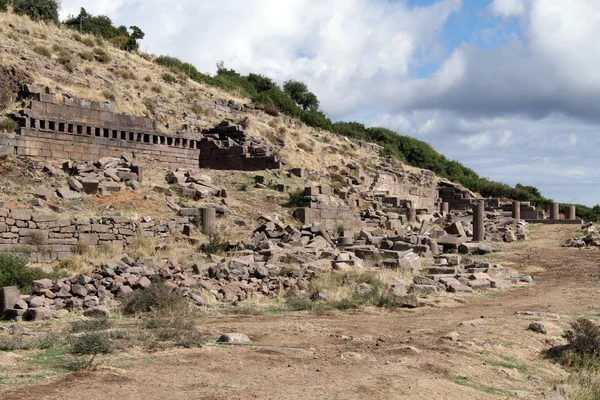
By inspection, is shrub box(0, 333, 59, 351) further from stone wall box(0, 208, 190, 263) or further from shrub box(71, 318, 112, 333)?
stone wall box(0, 208, 190, 263)

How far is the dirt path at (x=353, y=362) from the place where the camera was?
6906 mm

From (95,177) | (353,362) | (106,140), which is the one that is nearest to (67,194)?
(95,177)

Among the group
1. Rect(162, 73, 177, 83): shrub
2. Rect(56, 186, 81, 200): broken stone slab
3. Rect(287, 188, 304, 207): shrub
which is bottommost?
Rect(56, 186, 81, 200): broken stone slab

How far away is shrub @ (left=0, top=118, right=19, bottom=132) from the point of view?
23.1 m

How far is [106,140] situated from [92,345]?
752 inches

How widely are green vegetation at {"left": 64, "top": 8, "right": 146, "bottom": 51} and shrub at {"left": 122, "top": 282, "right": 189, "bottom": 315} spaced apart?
32.4 m

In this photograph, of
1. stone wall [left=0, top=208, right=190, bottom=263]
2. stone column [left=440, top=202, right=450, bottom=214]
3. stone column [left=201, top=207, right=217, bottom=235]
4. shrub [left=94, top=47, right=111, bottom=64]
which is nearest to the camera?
stone wall [left=0, top=208, right=190, bottom=263]

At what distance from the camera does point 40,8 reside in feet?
144

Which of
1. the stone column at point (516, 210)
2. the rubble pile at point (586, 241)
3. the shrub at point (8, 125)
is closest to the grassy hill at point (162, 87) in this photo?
the shrub at point (8, 125)

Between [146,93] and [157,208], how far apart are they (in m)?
14.0

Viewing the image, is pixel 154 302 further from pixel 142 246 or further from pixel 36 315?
pixel 142 246

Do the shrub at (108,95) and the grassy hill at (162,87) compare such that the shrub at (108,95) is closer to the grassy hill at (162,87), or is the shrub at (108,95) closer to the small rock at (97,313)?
the grassy hill at (162,87)

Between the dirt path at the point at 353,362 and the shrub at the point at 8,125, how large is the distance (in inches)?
610

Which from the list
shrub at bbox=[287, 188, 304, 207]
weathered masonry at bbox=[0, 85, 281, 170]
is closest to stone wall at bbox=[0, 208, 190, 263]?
weathered masonry at bbox=[0, 85, 281, 170]
